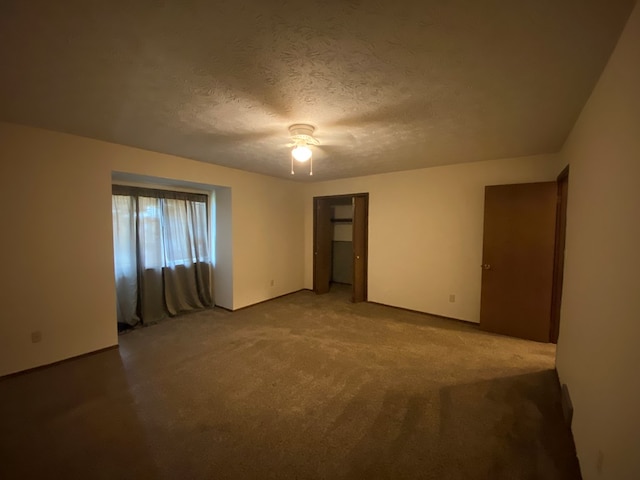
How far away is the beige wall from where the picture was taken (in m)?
2.41

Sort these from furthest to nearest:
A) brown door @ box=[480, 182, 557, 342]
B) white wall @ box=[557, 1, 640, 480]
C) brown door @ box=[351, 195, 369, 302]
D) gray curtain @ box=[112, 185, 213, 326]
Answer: brown door @ box=[351, 195, 369, 302] < gray curtain @ box=[112, 185, 213, 326] < brown door @ box=[480, 182, 557, 342] < white wall @ box=[557, 1, 640, 480]

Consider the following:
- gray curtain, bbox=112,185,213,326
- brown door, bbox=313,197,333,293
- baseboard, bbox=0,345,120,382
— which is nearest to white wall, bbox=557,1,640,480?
brown door, bbox=313,197,333,293

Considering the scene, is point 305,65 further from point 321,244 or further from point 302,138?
point 321,244

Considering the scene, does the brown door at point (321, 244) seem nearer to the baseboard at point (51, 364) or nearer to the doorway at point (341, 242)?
the doorway at point (341, 242)

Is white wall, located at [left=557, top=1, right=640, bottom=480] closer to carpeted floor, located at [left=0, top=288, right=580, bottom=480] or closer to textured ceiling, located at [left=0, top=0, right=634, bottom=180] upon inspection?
textured ceiling, located at [left=0, top=0, right=634, bottom=180]

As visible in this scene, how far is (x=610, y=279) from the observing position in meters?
1.27

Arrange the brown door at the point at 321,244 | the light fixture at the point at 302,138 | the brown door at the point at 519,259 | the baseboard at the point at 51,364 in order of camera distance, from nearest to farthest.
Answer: the light fixture at the point at 302,138 < the baseboard at the point at 51,364 < the brown door at the point at 519,259 < the brown door at the point at 321,244

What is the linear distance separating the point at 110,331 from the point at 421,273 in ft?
14.0

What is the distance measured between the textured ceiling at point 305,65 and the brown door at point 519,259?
0.94 meters

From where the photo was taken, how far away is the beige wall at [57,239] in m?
2.41

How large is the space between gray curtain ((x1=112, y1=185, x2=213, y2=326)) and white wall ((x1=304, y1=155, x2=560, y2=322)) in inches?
113

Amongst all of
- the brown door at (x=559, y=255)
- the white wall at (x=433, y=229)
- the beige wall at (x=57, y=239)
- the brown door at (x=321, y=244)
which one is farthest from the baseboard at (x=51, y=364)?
the brown door at (x=559, y=255)

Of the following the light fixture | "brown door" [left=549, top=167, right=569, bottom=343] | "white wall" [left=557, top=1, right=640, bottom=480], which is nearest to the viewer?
"white wall" [left=557, top=1, right=640, bottom=480]

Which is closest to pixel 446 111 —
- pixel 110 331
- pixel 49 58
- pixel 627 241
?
pixel 627 241
